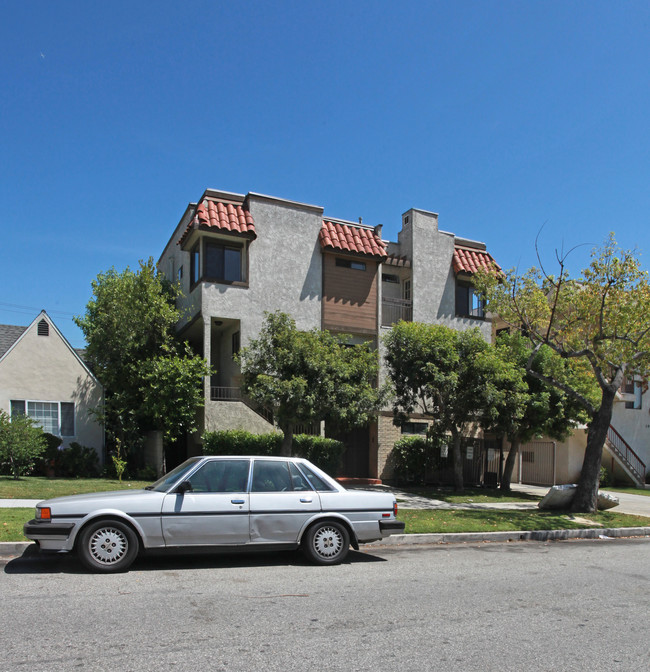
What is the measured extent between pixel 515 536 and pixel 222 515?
6.58 metres

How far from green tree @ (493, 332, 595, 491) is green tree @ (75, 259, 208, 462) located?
947 cm

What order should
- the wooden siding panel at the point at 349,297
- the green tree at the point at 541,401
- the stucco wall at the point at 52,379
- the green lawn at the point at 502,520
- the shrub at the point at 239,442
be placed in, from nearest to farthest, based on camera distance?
the green lawn at the point at 502,520 < the shrub at the point at 239,442 < the green tree at the point at 541,401 < the stucco wall at the point at 52,379 < the wooden siding panel at the point at 349,297

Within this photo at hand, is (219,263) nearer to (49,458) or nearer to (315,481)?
(49,458)

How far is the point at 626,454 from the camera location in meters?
27.3

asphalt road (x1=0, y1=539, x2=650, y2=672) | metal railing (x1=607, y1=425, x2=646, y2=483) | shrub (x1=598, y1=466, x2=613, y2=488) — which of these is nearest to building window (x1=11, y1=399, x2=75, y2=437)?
asphalt road (x1=0, y1=539, x2=650, y2=672)

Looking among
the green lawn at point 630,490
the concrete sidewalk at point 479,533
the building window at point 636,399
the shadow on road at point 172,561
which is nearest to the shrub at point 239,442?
the concrete sidewalk at point 479,533

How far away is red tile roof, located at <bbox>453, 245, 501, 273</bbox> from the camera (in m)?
24.1

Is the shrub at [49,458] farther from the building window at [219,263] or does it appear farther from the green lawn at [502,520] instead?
the green lawn at [502,520]

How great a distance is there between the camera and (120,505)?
316 inches

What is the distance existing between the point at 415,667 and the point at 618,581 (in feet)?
16.0

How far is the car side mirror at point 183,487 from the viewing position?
8289mm

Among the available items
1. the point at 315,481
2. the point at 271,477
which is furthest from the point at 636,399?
the point at 271,477

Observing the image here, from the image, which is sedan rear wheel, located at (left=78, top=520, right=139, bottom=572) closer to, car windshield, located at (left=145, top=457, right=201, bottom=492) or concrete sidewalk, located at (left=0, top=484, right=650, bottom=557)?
car windshield, located at (left=145, top=457, right=201, bottom=492)

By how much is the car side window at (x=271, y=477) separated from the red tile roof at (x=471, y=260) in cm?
1662
